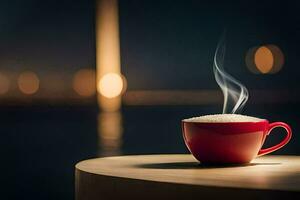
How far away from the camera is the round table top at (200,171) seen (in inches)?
37.7

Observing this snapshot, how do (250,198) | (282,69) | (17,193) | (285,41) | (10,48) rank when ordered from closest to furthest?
(250,198), (17,193), (10,48), (285,41), (282,69)

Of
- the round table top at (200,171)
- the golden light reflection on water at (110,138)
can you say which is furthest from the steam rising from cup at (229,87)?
the golden light reflection on water at (110,138)

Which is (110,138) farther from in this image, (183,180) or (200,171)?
(183,180)

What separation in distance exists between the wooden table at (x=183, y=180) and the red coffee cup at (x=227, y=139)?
0.9 inches

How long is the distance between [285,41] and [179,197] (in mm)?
40020

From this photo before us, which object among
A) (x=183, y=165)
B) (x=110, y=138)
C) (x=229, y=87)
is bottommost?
(x=110, y=138)

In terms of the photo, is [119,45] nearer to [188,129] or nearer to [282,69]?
[282,69]

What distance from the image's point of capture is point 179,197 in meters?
0.94

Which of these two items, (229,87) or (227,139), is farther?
(229,87)

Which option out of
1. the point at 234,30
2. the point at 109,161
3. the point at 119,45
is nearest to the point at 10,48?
the point at 119,45

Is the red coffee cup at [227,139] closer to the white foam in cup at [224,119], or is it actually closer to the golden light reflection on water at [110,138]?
the white foam in cup at [224,119]

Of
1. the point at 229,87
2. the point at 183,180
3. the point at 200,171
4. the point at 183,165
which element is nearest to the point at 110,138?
the point at 229,87

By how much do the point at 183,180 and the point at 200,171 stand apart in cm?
15

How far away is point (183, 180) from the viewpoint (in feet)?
3.23
